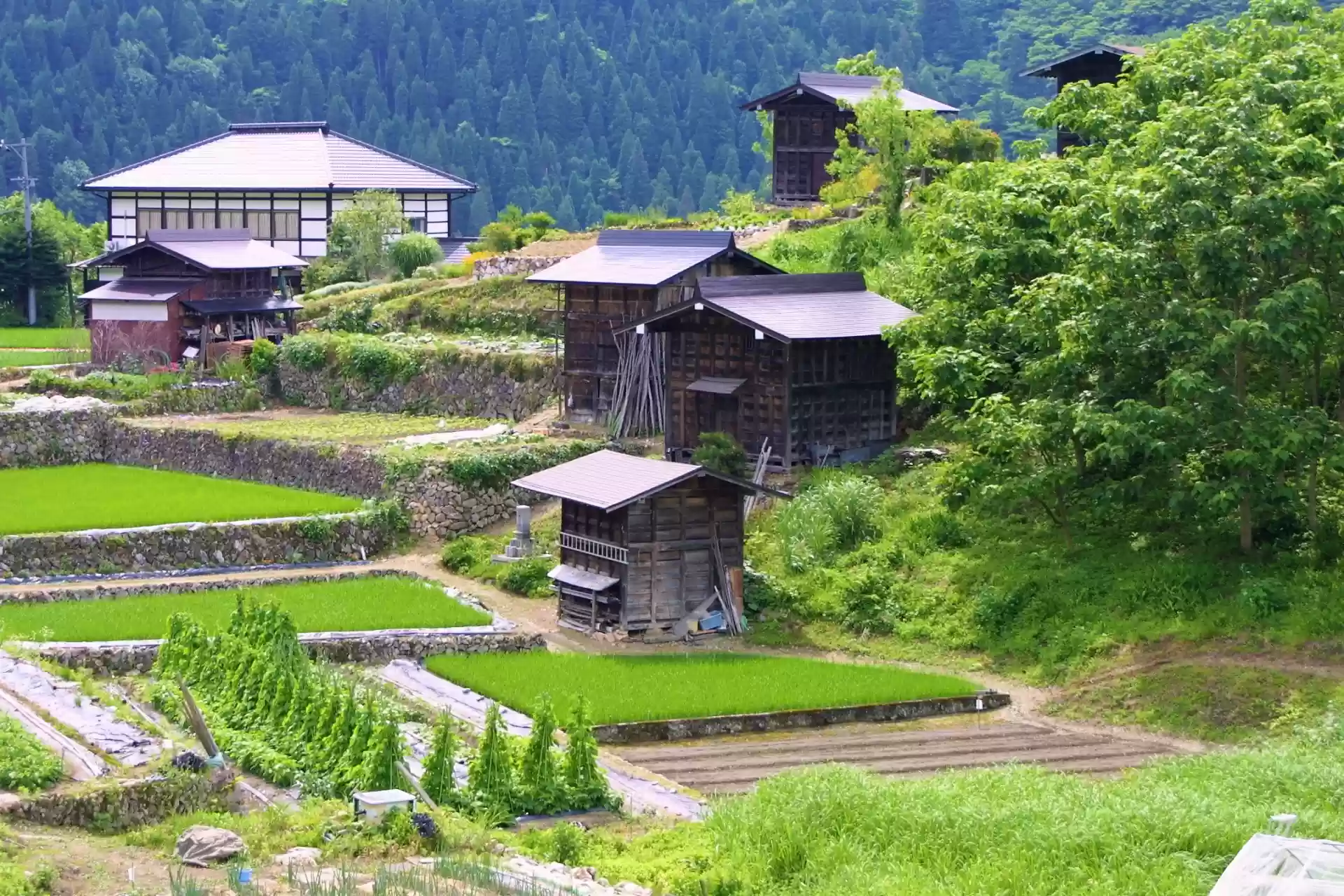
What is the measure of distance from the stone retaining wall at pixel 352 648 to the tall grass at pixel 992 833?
9138 millimetres

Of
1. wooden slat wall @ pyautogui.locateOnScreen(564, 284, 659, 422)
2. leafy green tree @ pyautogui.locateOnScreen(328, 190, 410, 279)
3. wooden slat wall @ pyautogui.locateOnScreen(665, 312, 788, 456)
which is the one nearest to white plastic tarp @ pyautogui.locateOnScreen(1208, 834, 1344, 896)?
wooden slat wall @ pyautogui.locateOnScreen(665, 312, 788, 456)

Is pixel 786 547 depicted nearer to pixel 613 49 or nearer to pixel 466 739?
pixel 466 739

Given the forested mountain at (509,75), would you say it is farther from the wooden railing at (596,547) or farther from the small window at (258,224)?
the wooden railing at (596,547)

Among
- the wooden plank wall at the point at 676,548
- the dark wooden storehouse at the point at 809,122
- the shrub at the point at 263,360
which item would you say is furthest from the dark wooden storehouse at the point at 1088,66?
the wooden plank wall at the point at 676,548

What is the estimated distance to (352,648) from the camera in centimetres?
2542

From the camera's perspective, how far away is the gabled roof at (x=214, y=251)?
4638 cm

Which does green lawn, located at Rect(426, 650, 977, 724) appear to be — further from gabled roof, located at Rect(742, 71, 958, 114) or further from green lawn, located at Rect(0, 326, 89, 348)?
green lawn, located at Rect(0, 326, 89, 348)

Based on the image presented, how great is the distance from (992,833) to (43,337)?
144ft

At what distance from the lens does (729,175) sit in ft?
352

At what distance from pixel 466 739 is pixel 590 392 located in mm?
18424

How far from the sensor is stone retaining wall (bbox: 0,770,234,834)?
1636cm

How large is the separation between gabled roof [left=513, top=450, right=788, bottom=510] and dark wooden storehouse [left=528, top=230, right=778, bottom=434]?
7.70 meters

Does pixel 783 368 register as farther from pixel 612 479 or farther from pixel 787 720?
pixel 787 720

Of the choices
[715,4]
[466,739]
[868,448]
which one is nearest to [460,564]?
[868,448]
